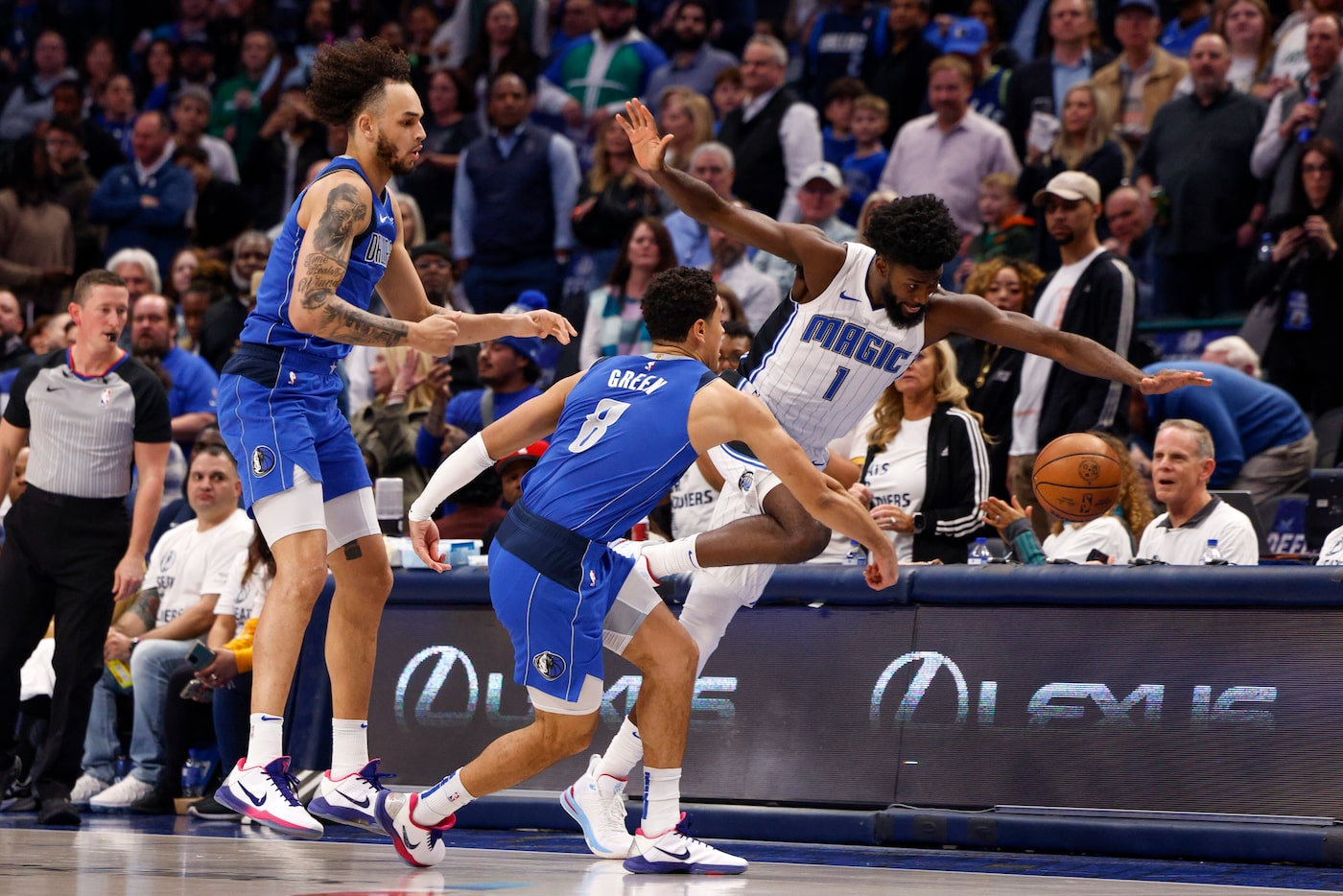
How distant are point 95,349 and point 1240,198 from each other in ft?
24.1

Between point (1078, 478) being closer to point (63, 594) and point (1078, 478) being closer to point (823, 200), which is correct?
point (823, 200)

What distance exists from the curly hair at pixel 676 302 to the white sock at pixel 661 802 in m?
1.56

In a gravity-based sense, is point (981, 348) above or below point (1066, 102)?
below

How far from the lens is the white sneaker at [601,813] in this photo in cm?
609

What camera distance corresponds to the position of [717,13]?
1550 cm

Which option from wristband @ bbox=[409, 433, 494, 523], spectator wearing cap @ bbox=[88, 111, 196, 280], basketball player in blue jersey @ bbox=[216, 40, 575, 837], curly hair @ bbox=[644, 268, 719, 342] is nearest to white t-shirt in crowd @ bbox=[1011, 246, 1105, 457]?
curly hair @ bbox=[644, 268, 719, 342]

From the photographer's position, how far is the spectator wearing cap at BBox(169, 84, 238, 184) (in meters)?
14.4

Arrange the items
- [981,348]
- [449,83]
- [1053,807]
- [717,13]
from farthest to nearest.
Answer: [717,13]
[449,83]
[981,348]
[1053,807]

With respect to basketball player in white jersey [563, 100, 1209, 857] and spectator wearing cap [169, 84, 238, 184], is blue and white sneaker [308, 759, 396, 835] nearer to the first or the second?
basketball player in white jersey [563, 100, 1209, 857]

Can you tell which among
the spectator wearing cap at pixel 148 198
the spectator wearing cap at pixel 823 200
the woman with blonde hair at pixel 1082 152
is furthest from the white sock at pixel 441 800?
the spectator wearing cap at pixel 148 198

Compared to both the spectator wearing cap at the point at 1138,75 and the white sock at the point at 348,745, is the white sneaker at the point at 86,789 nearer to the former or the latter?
the white sock at the point at 348,745

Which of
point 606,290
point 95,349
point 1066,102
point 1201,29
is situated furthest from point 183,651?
point 1201,29

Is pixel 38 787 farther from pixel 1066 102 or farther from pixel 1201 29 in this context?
pixel 1201 29

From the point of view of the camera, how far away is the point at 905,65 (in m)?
13.0
